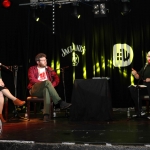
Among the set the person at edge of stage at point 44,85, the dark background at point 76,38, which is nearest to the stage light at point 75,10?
the dark background at point 76,38

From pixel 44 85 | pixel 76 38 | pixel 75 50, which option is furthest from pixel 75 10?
pixel 44 85

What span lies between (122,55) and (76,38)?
1.25 metres

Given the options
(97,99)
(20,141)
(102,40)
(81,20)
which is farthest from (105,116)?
(81,20)

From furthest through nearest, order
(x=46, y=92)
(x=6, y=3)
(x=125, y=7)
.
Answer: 1. (x=125, y=7)
2. (x=6, y=3)
3. (x=46, y=92)

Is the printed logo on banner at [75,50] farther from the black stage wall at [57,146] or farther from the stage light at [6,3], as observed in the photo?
the black stage wall at [57,146]

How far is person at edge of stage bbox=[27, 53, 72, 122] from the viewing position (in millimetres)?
4711

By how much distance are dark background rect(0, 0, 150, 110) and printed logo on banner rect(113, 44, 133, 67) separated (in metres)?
0.09

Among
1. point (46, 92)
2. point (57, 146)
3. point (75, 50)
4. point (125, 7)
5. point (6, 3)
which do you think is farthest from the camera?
point (75, 50)

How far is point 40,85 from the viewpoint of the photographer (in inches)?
191

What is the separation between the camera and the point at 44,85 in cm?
479

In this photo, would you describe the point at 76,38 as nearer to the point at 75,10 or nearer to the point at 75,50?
the point at 75,50

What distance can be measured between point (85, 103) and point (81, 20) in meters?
3.16

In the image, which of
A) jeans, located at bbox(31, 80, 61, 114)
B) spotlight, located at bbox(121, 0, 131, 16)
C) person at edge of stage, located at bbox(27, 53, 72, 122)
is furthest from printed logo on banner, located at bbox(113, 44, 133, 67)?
jeans, located at bbox(31, 80, 61, 114)

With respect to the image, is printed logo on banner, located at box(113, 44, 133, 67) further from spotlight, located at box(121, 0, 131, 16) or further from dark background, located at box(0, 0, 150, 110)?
spotlight, located at box(121, 0, 131, 16)
